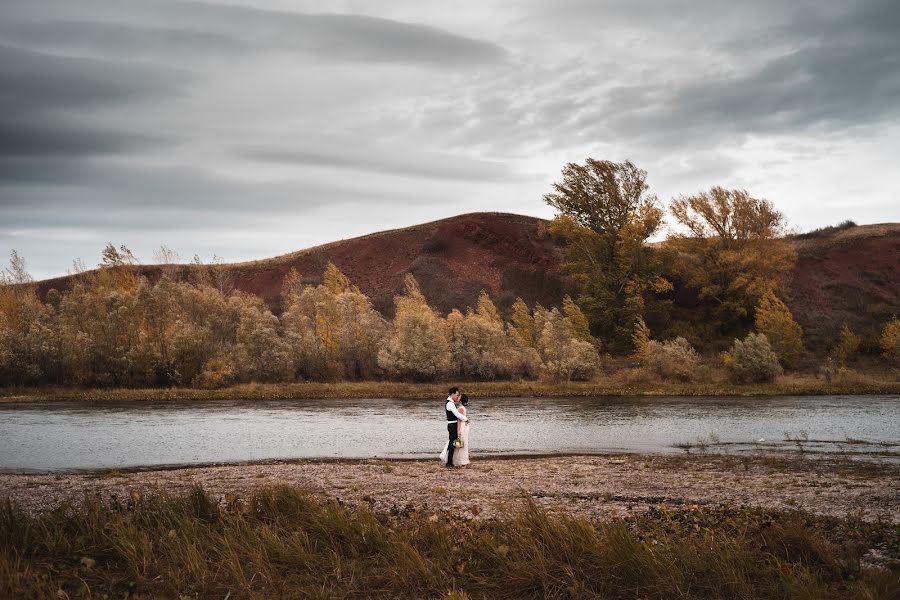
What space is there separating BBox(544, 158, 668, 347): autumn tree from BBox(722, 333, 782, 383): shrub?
66.9 feet

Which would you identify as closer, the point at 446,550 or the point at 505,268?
the point at 446,550

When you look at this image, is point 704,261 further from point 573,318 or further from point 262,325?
point 262,325

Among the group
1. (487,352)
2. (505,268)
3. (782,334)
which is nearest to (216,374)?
(487,352)

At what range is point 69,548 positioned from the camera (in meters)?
12.6

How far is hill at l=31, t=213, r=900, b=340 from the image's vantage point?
103006mm

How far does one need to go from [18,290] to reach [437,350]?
60868 mm

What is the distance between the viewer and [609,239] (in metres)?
95.2

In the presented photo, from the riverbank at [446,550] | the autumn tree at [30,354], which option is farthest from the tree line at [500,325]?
the riverbank at [446,550]

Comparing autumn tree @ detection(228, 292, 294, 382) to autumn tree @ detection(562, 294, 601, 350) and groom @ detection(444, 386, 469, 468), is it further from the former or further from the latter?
groom @ detection(444, 386, 469, 468)

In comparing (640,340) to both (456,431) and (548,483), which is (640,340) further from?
(548,483)

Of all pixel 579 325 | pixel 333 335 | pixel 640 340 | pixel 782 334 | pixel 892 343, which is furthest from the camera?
pixel 579 325

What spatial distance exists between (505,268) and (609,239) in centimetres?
2552

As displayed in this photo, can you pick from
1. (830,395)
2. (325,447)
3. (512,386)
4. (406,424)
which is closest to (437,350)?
(512,386)

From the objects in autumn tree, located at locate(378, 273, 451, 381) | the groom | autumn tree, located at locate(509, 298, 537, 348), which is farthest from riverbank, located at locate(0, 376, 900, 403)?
the groom
